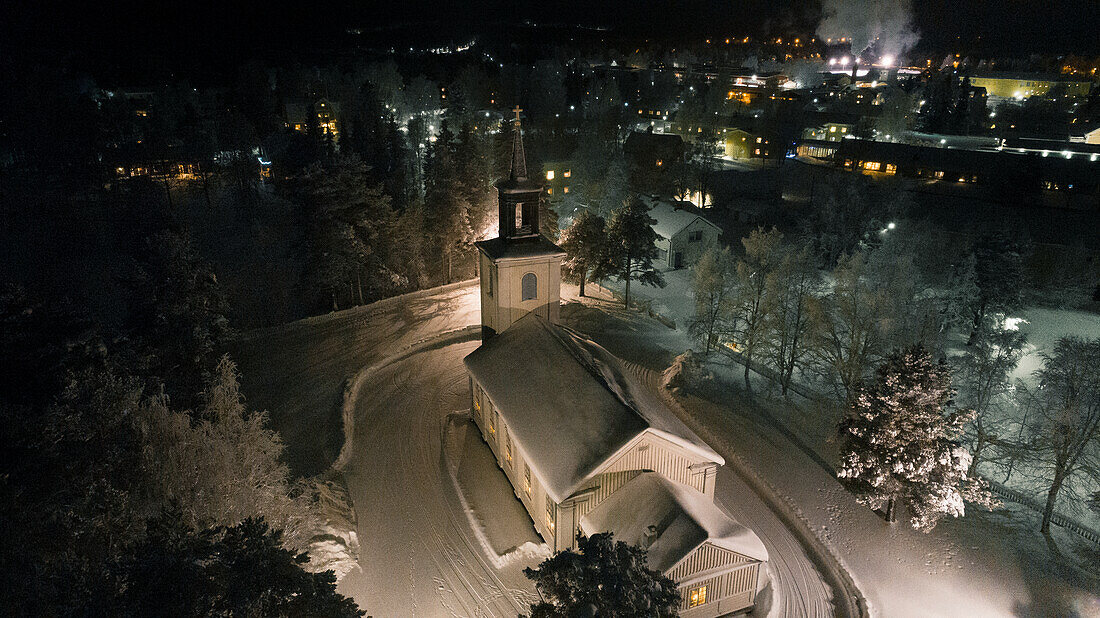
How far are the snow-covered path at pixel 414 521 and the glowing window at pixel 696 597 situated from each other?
4593mm

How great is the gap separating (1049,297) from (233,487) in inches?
1666

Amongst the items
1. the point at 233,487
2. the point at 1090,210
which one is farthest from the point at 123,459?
the point at 1090,210

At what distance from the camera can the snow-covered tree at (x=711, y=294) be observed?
101 ft

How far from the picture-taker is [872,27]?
133 m

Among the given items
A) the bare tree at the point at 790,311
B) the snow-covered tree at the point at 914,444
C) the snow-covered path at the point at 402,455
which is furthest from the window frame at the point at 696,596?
the bare tree at the point at 790,311

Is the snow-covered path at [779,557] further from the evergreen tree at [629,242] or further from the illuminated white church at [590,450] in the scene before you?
the evergreen tree at [629,242]

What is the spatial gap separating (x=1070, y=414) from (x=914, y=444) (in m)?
5.03

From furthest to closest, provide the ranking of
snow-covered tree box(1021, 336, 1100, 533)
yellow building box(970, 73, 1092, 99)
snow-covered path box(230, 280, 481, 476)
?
yellow building box(970, 73, 1092, 99) → snow-covered path box(230, 280, 481, 476) → snow-covered tree box(1021, 336, 1100, 533)

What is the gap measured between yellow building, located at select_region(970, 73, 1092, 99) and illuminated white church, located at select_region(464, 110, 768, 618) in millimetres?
94067

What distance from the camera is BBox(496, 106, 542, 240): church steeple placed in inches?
909

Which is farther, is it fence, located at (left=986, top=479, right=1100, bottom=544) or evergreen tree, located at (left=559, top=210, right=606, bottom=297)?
evergreen tree, located at (left=559, top=210, right=606, bottom=297)

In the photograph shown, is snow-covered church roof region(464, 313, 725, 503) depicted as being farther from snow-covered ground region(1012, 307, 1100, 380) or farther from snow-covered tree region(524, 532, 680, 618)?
snow-covered ground region(1012, 307, 1100, 380)

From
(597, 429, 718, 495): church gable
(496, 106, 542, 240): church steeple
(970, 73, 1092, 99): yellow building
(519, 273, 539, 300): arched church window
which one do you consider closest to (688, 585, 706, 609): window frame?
(597, 429, 718, 495): church gable

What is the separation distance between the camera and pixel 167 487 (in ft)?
49.7
